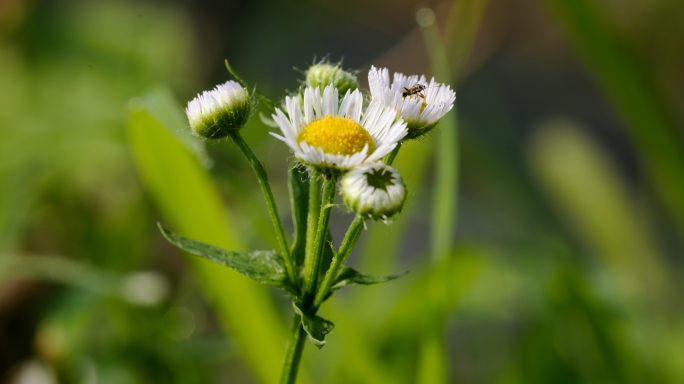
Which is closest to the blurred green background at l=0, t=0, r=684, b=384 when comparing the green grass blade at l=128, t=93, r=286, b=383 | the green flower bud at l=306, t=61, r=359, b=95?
the green grass blade at l=128, t=93, r=286, b=383

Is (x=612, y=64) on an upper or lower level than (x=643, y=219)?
lower

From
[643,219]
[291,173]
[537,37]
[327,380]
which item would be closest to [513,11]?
[537,37]

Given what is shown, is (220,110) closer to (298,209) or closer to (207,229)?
(298,209)

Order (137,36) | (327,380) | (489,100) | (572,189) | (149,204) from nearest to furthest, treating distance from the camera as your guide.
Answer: (327,380) < (149,204) < (572,189) < (137,36) < (489,100)

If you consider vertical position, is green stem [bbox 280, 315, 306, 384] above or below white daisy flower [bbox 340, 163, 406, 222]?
below

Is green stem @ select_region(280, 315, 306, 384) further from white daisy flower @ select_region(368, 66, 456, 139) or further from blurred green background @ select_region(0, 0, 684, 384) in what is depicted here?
white daisy flower @ select_region(368, 66, 456, 139)

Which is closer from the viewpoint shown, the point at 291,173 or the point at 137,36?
the point at 291,173

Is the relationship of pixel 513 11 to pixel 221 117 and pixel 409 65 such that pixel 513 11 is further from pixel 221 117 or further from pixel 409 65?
pixel 221 117
